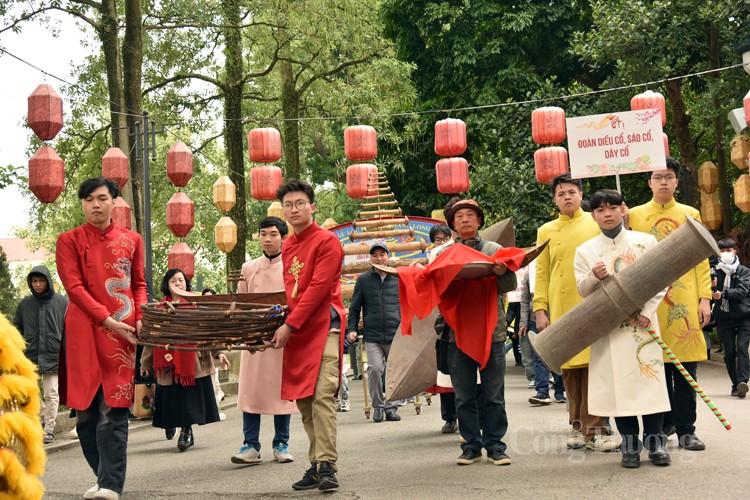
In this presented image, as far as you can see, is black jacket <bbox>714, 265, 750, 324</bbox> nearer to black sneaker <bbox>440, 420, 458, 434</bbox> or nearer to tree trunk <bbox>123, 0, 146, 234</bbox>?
black sneaker <bbox>440, 420, 458, 434</bbox>

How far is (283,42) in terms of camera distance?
25094 millimetres

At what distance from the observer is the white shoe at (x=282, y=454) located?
847 centimetres

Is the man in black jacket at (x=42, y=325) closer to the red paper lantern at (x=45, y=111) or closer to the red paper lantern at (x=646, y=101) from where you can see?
the red paper lantern at (x=45, y=111)

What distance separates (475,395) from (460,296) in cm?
74

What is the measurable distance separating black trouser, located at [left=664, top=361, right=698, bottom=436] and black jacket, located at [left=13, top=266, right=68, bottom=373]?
280 inches

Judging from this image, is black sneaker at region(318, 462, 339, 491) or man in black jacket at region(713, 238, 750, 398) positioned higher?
man in black jacket at region(713, 238, 750, 398)

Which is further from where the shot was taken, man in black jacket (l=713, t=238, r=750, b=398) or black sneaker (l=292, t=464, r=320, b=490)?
man in black jacket (l=713, t=238, r=750, b=398)

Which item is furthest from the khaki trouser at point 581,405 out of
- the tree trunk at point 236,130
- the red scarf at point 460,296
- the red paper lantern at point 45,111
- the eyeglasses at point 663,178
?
the tree trunk at point 236,130

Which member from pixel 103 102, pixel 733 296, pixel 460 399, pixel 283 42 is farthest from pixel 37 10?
pixel 460 399

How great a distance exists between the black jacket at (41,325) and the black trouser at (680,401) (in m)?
7.12

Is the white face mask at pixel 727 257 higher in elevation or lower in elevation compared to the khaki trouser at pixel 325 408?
higher

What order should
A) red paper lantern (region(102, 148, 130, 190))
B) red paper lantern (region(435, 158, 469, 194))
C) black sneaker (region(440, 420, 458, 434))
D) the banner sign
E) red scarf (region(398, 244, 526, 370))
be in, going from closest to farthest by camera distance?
red scarf (region(398, 244, 526, 370)) < black sneaker (region(440, 420, 458, 434)) < red paper lantern (region(102, 148, 130, 190)) < the banner sign < red paper lantern (region(435, 158, 469, 194))

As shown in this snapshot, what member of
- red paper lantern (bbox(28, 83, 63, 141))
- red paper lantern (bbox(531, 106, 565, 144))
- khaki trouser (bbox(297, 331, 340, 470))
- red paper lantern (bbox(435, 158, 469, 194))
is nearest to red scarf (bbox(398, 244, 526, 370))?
khaki trouser (bbox(297, 331, 340, 470))

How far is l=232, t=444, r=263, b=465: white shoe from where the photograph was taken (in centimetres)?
846
